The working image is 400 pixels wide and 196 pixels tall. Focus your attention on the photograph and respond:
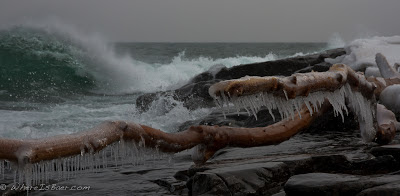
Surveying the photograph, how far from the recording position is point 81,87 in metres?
22.5

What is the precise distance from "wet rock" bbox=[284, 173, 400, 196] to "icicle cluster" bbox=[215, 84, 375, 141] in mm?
499

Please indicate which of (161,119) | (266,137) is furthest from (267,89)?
(161,119)

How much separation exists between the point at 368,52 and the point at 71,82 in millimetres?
14256

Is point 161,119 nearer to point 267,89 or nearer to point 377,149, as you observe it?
point 377,149

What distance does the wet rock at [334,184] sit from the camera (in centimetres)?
346

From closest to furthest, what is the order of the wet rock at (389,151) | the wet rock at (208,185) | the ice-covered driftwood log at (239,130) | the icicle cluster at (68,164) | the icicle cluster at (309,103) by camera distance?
the icicle cluster at (68,164) → the ice-covered driftwood log at (239,130) → the icicle cluster at (309,103) → the wet rock at (208,185) → the wet rock at (389,151)

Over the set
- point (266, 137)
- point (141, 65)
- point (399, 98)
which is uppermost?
point (141, 65)

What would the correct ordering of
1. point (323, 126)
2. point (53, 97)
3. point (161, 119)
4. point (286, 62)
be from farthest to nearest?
1. point (53, 97)
2. point (286, 62)
3. point (161, 119)
4. point (323, 126)

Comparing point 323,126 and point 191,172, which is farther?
point 323,126

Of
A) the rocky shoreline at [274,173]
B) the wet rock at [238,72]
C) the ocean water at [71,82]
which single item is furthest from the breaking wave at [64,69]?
the rocky shoreline at [274,173]

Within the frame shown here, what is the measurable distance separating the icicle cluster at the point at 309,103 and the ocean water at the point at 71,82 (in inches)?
214

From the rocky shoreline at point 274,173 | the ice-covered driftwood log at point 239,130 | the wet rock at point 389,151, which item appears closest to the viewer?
the ice-covered driftwood log at point 239,130

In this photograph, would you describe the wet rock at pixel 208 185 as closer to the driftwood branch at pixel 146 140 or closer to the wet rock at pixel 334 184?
the driftwood branch at pixel 146 140

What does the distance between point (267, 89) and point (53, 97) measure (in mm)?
16237
